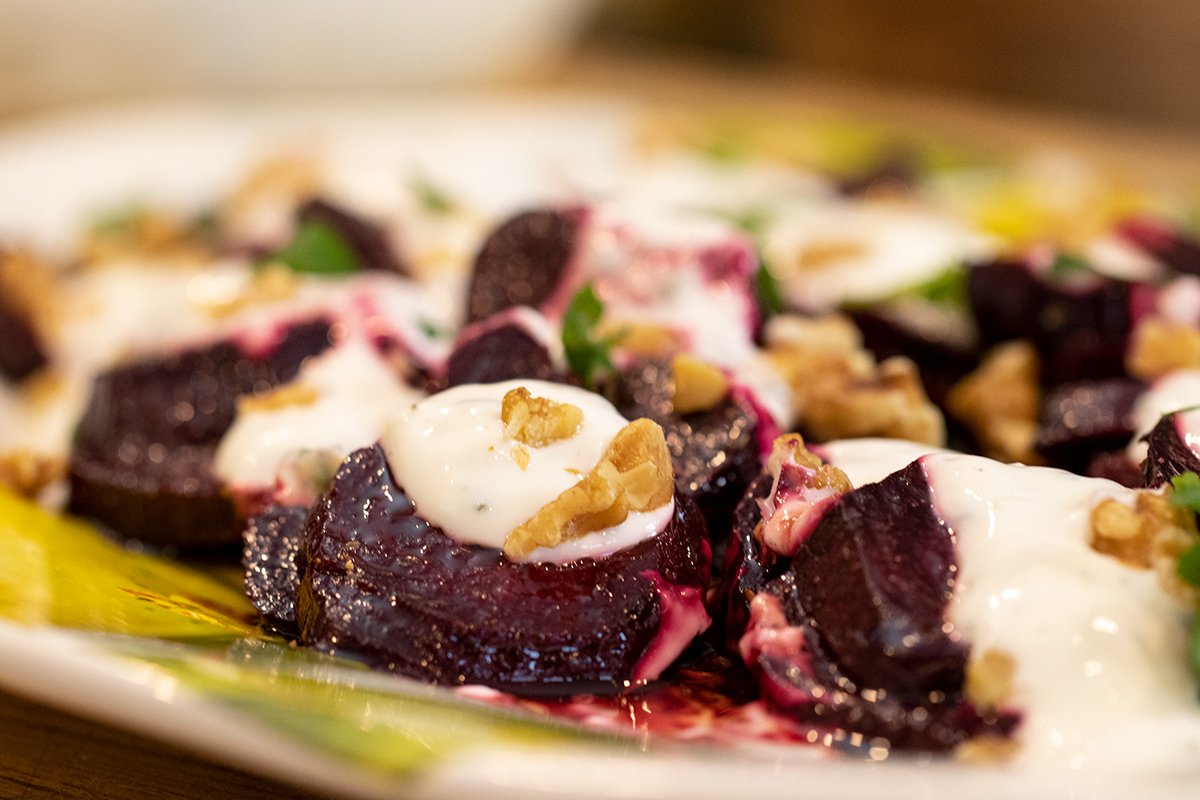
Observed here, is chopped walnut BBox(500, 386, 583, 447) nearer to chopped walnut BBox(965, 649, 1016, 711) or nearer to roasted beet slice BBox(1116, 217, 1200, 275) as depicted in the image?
chopped walnut BBox(965, 649, 1016, 711)

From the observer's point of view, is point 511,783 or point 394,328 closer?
point 511,783

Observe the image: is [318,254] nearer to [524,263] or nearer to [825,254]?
[524,263]

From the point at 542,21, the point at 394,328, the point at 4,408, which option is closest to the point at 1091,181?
the point at 542,21

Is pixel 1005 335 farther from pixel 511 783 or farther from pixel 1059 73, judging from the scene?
pixel 1059 73

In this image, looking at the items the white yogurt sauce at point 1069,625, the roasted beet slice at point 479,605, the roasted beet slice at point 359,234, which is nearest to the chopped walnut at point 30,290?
the roasted beet slice at point 359,234

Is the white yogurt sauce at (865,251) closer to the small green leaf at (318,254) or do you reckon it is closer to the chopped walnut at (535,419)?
the small green leaf at (318,254)
